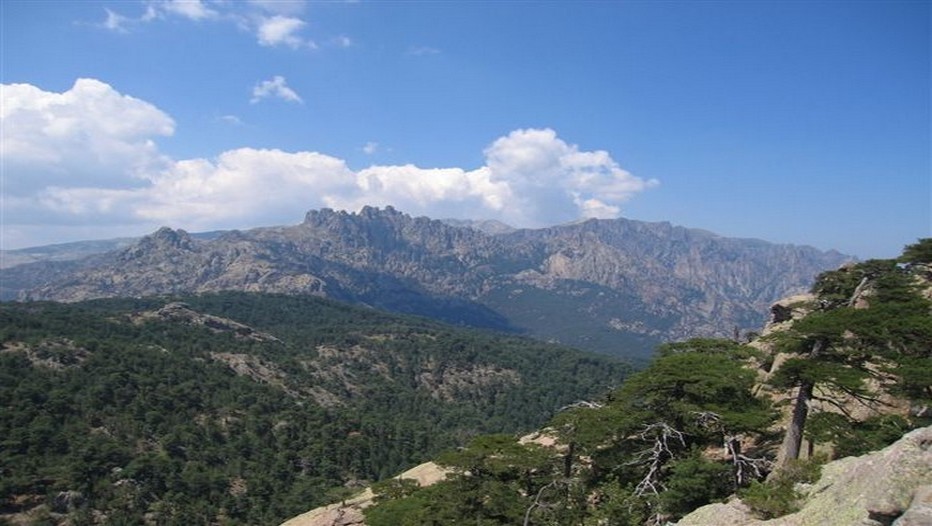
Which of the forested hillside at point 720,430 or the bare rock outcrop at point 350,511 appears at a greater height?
the forested hillside at point 720,430

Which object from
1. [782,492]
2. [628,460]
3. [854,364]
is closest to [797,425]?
[854,364]

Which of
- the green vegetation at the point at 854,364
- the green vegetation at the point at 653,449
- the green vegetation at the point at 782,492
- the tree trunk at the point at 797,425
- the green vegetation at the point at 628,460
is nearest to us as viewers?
the green vegetation at the point at 782,492

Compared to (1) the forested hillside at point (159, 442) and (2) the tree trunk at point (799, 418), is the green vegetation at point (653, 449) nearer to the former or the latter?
(2) the tree trunk at point (799, 418)

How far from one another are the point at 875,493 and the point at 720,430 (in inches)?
752

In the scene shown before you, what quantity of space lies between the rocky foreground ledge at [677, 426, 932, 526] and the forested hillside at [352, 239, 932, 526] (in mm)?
242

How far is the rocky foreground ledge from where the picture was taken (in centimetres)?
1689

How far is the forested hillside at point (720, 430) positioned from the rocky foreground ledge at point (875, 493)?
24cm

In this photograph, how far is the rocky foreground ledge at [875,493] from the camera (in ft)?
55.4

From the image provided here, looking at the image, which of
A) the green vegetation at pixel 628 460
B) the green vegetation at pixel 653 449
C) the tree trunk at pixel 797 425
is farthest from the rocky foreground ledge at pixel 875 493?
the green vegetation at pixel 628 460

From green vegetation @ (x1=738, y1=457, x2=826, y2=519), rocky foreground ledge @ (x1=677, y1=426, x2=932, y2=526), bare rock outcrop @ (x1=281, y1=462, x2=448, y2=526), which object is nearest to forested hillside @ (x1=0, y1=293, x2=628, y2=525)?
bare rock outcrop @ (x1=281, y1=462, x2=448, y2=526)

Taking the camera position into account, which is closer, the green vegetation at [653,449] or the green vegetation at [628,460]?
the green vegetation at [653,449]

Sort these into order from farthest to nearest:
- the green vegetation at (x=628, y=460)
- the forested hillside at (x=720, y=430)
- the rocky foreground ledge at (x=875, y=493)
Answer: the green vegetation at (x=628, y=460)
the forested hillside at (x=720, y=430)
the rocky foreground ledge at (x=875, y=493)

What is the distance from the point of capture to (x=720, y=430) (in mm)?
36562

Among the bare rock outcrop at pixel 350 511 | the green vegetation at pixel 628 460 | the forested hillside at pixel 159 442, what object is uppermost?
the green vegetation at pixel 628 460
